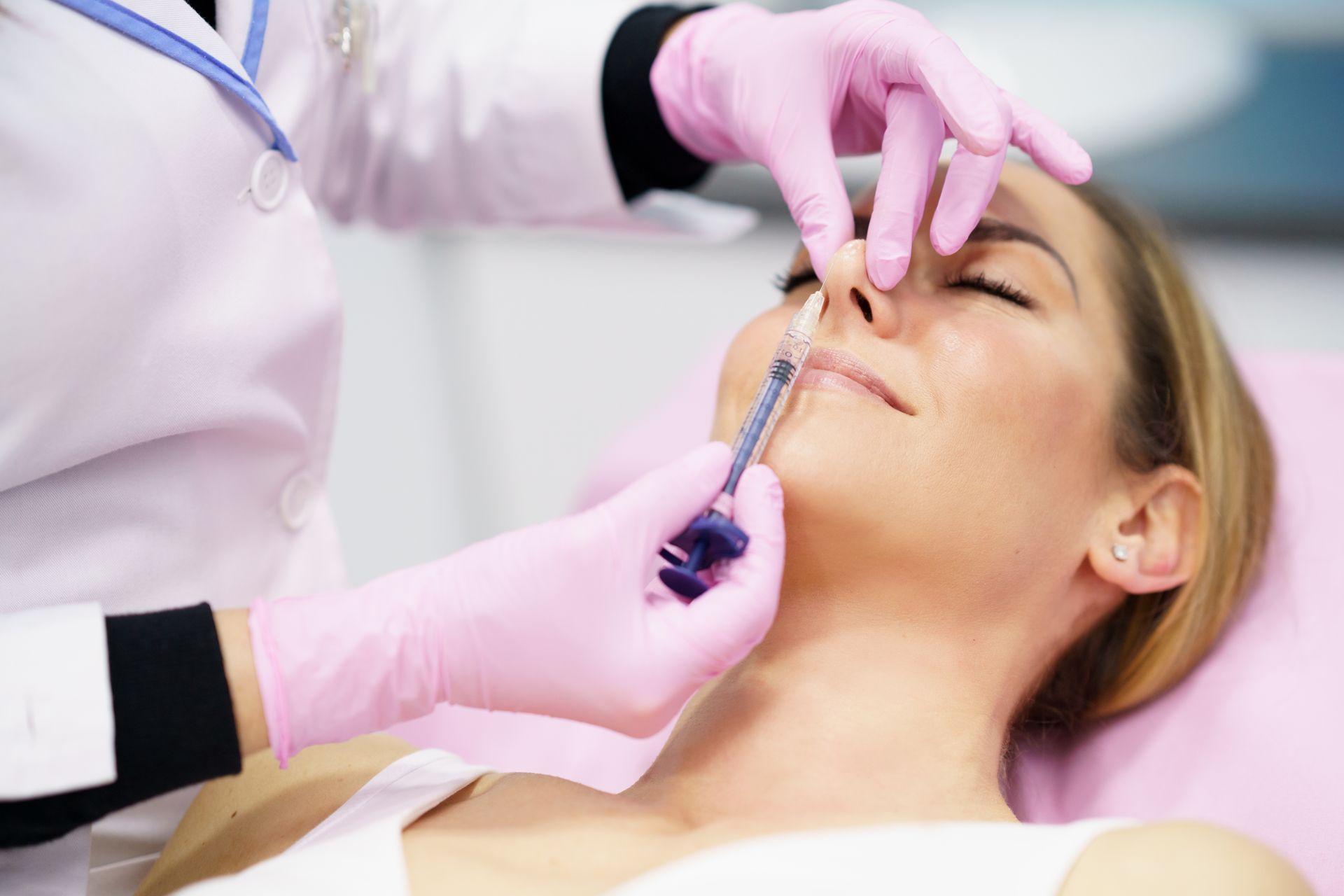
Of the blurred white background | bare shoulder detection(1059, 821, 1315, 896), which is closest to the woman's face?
bare shoulder detection(1059, 821, 1315, 896)

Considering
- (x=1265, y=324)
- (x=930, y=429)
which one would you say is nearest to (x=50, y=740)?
(x=930, y=429)

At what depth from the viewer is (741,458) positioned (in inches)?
39.2

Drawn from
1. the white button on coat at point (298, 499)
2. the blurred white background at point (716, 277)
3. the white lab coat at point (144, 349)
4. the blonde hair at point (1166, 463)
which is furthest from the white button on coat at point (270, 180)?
the blurred white background at point (716, 277)

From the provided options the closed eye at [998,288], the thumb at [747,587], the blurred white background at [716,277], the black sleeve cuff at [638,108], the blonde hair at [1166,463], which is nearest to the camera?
the thumb at [747,587]

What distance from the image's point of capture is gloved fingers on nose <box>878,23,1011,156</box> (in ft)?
3.45

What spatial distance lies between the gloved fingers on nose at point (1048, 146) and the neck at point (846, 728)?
46cm

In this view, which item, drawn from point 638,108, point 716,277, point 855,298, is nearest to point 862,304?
point 855,298

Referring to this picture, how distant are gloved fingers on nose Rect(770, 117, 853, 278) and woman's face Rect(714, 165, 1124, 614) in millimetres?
70

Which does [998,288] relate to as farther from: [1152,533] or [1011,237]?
[1152,533]

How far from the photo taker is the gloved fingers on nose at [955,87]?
3.45 feet

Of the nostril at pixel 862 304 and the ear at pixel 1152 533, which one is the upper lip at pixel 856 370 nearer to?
the nostril at pixel 862 304

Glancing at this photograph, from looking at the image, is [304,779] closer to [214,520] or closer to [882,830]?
[214,520]

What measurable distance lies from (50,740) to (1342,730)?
1228 mm

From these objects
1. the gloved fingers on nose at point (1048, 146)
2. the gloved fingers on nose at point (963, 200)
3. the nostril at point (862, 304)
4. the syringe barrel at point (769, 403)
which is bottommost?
the syringe barrel at point (769, 403)
